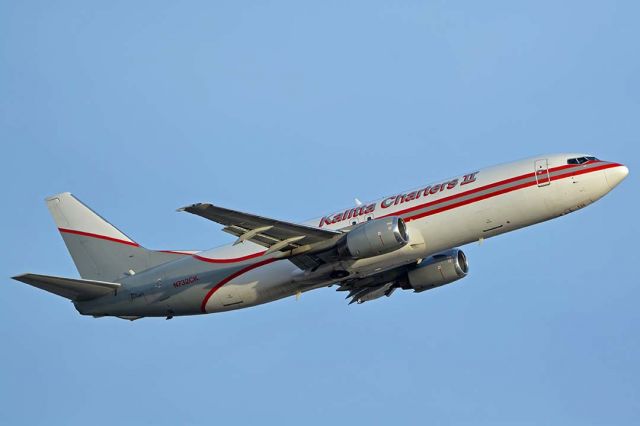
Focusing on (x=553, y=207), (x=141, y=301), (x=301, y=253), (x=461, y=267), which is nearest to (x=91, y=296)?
(x=141, y=301)

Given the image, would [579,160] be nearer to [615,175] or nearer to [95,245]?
[615,175]

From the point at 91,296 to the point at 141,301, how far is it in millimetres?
2730

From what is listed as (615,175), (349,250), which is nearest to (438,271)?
(349,250)

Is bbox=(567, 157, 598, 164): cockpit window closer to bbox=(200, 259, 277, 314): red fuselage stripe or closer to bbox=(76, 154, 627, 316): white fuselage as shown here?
bbox=(76, 154, 627, 316): white fuselage

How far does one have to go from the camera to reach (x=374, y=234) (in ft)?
159

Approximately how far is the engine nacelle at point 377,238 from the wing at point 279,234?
4.72ft

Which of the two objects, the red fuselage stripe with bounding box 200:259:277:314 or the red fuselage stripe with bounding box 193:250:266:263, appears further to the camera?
the red fuselage stripe with bounding box 193:250:266:263

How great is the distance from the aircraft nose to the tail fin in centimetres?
2350

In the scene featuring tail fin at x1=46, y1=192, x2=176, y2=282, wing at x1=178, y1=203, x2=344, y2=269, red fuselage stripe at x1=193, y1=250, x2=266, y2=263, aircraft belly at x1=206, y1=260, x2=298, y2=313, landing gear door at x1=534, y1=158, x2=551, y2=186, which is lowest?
aircraft belly at x1=206, y1=260, x2=298, y2=313

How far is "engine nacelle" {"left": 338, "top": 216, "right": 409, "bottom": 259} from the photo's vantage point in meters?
48.1

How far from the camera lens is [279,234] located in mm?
49750

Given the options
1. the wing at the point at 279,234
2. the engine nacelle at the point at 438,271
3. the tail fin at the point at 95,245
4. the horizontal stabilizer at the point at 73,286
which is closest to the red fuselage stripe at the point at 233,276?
the wing at the point at 279,234

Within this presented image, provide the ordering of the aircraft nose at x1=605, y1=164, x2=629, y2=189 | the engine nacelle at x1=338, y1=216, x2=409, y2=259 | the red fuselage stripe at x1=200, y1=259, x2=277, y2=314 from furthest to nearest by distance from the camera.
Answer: the red fuselage stripe at x1=200, y1=259, x2=277, y2=314
the aircraft nose at x1=605, y1=164, x2=629, y2=189
the engine nacelle at x1=338, y1=216, x2=409, y2=259

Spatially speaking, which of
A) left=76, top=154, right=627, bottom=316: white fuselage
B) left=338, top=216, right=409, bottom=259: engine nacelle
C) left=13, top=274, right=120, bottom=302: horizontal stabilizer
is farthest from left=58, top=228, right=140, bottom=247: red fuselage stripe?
left=338, top=216, right=409, bottom=259: engine nacelle
